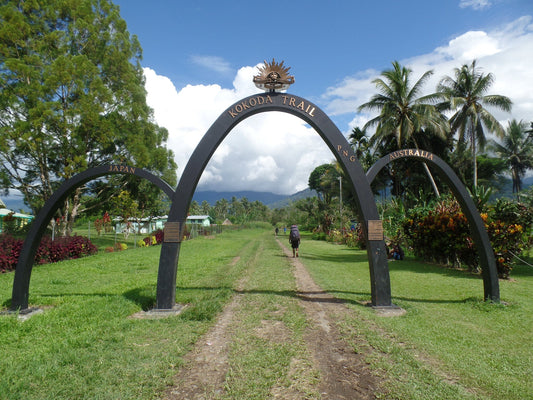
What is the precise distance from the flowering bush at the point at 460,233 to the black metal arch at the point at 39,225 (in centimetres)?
900

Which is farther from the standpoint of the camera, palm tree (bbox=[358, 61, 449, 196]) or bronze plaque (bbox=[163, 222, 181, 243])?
palm tree (bbox=[358, 61, 449, 196])

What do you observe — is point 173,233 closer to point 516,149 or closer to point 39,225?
point 39,225

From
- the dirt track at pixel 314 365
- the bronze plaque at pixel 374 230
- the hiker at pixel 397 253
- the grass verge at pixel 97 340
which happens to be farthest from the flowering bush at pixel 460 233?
the grass verge at pixel 97 340

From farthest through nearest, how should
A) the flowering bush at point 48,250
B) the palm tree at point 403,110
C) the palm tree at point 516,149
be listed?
the palm tree at point 516,149 → the palm tree at point 403,110 → the flowering bush at point 48,250

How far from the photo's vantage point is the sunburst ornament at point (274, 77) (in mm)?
6121

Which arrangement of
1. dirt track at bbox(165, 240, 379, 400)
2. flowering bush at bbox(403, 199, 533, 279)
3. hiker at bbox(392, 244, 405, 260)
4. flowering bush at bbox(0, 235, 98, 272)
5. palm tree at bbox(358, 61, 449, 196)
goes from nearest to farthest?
dirt track at bbox(165, 240, 379, 400), flowering bush at bbox(403, 199, 533, 279), flowering bush at bbox(0, 235, 98, 272), hiker at bbox(392, 244, 405, 260), palm tree at bbox(358, 61, 449, 196)

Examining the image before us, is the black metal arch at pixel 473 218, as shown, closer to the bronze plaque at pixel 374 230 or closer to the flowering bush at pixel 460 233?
the bronze plaque at pixel 374 230

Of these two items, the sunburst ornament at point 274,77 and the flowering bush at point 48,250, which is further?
the flowering bush at point 48,250

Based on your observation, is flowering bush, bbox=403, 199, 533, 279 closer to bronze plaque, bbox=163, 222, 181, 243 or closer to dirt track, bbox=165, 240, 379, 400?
dirt track, bbox=165, 240, 379, 400

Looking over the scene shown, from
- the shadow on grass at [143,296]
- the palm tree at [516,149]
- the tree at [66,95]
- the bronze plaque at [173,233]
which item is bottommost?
the shadow on grass at [143,296]

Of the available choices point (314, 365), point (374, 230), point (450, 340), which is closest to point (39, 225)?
point (314, 365)

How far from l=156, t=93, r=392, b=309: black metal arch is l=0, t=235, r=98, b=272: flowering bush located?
24.6ft

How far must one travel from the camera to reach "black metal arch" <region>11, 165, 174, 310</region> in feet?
19.5

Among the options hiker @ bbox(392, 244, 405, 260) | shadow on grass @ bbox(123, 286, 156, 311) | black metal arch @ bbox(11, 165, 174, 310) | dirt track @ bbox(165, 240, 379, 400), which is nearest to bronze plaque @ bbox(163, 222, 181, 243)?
black metal arch @ bbox(11, 165, 174, 310)
